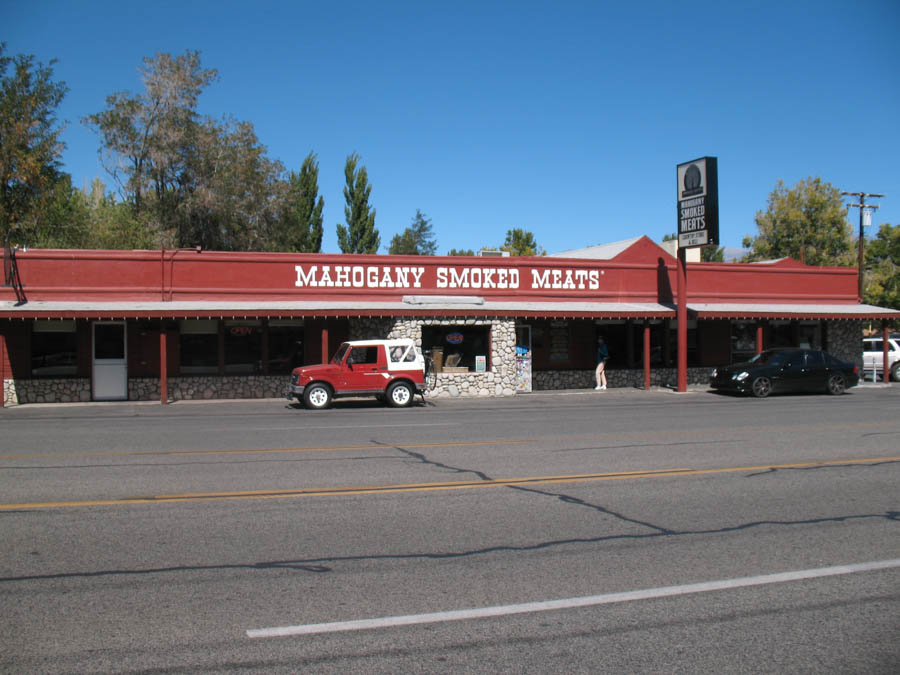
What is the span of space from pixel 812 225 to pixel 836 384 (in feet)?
98.3

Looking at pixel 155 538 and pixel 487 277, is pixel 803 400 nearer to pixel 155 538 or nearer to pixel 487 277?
pixel 487 277

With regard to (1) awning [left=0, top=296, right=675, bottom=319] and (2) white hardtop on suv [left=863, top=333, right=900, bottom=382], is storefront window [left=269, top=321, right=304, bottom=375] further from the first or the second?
(2) white hardtop on suv [left=863, top=333, right=900, bottom=382]

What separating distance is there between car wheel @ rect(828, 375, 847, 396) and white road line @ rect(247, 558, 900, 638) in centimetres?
2109

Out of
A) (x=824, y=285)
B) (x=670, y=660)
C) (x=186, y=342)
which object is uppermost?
(x=824, y=285)

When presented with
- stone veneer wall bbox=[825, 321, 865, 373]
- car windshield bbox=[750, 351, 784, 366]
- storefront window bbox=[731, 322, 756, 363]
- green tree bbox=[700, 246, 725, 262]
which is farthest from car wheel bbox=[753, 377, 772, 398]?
green tree bbox=[700, 246, 725, 262]

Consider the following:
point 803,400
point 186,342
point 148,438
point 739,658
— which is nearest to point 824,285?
point 803,400

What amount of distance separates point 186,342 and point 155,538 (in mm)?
19216

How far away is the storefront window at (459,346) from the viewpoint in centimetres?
2611

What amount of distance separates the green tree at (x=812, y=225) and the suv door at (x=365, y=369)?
125 ft

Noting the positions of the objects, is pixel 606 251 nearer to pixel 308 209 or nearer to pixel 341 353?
pixel 341 353

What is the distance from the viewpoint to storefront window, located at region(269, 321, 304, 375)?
25.5 metres

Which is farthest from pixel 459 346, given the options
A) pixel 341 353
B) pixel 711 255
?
pixel 711 255

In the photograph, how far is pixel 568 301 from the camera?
28719mm

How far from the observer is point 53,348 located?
78.6 ft
